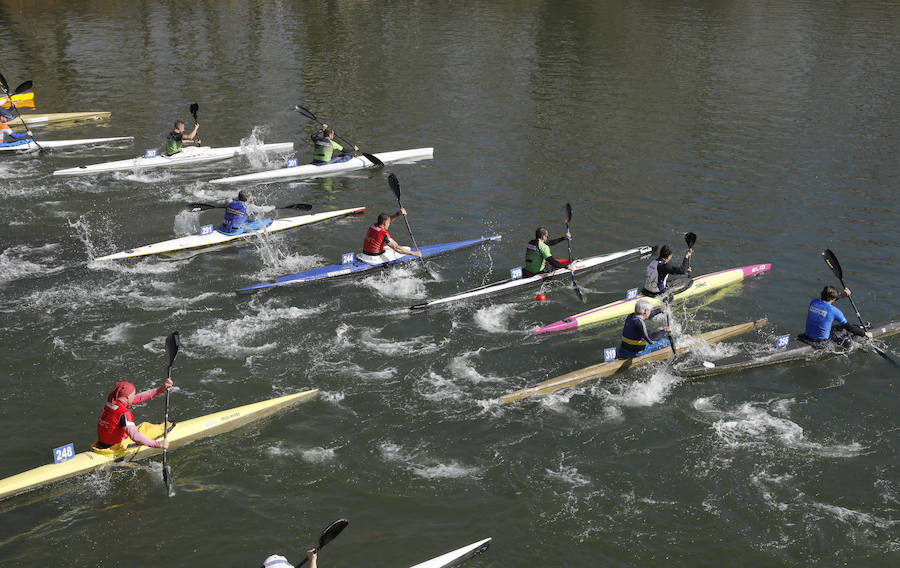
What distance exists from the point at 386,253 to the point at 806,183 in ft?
41.6

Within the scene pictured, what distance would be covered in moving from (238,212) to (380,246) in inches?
151

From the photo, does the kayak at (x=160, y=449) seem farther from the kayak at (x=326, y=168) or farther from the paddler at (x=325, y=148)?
the paddler at (x=325, y=148)

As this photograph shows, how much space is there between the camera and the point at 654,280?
15508 millimetres

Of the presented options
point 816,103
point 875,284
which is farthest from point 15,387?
point 816,103

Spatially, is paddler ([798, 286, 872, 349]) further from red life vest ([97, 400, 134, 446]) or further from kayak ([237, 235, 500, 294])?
red life vest ([97, 400, 134, 446])

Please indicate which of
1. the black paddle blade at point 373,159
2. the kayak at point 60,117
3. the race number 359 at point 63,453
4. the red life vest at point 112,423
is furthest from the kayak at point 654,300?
the kayak at point 60,117

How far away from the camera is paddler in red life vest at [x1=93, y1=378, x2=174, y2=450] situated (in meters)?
10.6

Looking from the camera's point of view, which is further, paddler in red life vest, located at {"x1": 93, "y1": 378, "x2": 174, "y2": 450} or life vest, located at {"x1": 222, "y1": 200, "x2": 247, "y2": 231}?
life vest, located at {"x1": 222, "y1": 200, "x2": 247, "y2": 231}

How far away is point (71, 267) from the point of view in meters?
17.4

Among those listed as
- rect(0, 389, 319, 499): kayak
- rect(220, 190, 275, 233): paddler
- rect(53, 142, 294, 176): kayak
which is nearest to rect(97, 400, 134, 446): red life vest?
rect(0, 389, 319, 499): kayak

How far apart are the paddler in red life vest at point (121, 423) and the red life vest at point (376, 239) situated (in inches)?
269

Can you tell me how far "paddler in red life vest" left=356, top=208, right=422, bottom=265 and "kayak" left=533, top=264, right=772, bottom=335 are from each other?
391cm

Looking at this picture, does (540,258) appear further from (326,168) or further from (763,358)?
(326,168)

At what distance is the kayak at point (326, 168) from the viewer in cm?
2342
